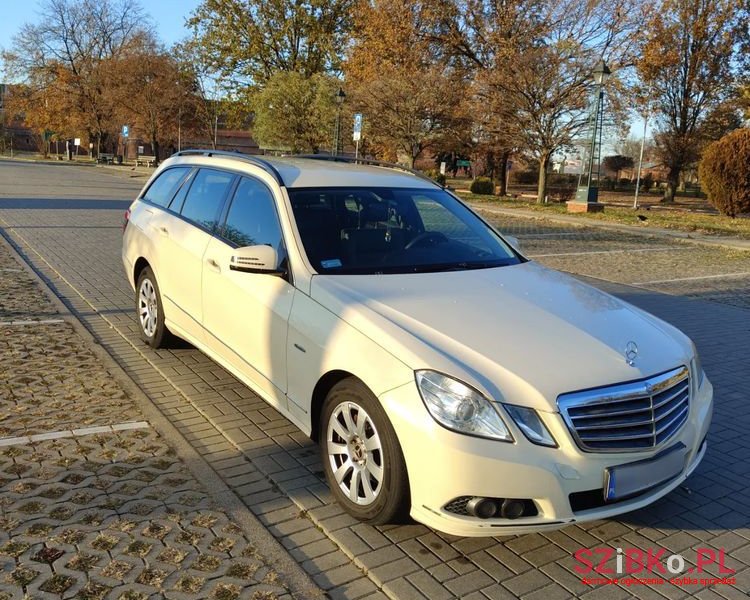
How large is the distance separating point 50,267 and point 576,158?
24690mm

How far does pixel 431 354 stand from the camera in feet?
10.3

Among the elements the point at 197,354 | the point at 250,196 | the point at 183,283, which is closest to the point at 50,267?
the point at 197,354

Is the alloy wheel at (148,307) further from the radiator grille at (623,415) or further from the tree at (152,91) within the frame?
the tree at (152,91)

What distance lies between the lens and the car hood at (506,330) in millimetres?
3096

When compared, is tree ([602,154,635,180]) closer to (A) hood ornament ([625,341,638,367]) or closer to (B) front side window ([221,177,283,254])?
(B) front side window ([221,177,283,254])

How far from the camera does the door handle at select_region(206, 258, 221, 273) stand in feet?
15.5

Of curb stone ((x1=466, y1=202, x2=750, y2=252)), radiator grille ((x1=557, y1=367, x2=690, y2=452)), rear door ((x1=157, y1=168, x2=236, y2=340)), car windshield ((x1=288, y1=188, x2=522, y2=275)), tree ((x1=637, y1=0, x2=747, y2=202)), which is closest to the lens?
radiator grille ((x1=557, y1=367, x2=690, y2=452))

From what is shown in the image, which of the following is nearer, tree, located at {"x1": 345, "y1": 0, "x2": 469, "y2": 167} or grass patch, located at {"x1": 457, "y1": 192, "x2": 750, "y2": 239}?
grass patch, located at {"x1": 457, "y1": 192, "x2": 750, "y2": 239}

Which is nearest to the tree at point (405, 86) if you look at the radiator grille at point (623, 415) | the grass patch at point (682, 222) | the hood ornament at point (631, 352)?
the grass patch at point (682, 222)

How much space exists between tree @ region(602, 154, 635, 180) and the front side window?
188ft

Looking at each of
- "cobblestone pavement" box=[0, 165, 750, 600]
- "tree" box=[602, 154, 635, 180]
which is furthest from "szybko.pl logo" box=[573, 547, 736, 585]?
"tree" box=[602, 154, 635, 180]

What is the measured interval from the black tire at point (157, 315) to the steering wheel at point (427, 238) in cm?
240

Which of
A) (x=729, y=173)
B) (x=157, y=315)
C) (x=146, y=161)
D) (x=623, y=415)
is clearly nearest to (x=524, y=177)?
(x=729, y=173)

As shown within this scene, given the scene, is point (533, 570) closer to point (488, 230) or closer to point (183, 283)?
point (488, 230)
